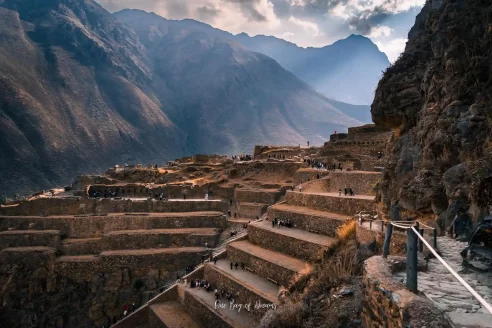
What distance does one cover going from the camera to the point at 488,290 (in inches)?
181

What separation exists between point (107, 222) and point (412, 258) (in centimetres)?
2428

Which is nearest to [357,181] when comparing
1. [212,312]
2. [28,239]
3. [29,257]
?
[212,312]

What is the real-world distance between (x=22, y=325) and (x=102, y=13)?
14601 cm

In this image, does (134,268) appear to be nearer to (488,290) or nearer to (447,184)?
(447,184)

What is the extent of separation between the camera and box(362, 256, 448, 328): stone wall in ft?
11.9

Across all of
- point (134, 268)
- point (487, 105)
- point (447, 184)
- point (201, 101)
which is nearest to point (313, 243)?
point (447, 184)

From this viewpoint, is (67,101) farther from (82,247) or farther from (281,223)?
(281,223)

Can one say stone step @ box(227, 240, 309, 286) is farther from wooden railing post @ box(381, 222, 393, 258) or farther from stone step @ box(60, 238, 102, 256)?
stone step @ box(60, 238, 102, 256)

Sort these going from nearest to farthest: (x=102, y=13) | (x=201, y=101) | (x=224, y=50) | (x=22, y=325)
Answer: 1. (x=22, y=325)
2. (x=201, y=101)
3. (x=102, y=13)
4. (x=224, y=50)

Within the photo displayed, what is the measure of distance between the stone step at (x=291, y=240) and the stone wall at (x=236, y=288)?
2.27 m

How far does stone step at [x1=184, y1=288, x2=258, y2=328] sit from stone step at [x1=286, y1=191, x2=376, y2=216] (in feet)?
19.3

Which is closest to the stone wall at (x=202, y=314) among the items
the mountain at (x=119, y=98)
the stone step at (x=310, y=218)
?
the stone step at (x=310, y=218)

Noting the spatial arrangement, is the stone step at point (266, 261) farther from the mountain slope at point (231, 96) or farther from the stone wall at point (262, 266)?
the mountain slope at point (231, 96)

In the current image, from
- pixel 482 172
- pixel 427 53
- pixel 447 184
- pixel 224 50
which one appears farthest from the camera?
pixel 224 50
